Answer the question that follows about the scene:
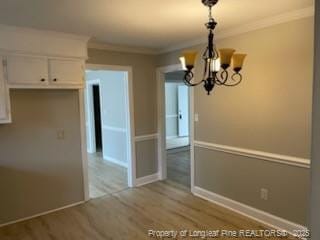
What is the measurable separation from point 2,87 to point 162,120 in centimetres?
259

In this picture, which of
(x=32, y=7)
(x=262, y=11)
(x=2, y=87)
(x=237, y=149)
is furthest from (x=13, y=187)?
(x=262, y=11)

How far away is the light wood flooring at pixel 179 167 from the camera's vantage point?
4741mm

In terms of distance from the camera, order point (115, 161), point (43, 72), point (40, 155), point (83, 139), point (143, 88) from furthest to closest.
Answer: point (115, 161), point (143, 88), point (83, 139), point (40, 155), point (43, 72)

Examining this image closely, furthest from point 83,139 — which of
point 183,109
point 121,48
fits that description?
point 183,109

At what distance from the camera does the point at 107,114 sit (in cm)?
607

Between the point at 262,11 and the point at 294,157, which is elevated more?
the point at 262,11

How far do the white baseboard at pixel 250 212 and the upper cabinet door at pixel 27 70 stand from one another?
2741 mm

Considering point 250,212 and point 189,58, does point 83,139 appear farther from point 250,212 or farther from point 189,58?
point 250,212

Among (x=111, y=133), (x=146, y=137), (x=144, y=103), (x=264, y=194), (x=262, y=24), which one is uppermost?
(x=262, y=24)

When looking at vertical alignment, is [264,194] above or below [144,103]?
below

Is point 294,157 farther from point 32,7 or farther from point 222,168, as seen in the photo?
point 32,7

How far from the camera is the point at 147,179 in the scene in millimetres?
4586

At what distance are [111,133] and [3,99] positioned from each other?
3.29 metres

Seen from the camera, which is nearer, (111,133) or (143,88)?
(143,88)
